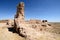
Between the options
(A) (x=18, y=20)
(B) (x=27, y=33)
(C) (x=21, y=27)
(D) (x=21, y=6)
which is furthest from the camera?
(D) (x=21, y=6)

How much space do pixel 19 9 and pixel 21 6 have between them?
1084mm

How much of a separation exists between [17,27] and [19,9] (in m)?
7.35

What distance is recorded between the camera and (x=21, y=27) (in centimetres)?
2394

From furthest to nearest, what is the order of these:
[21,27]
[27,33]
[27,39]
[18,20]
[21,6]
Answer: [21,6], [18,20], [21,27], [27,33], [27,39]

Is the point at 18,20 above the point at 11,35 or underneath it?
above

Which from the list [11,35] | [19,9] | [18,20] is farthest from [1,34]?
[19,9]

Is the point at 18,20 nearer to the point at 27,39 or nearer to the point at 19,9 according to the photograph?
the point at 19,9

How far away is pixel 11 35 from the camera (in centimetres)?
2270

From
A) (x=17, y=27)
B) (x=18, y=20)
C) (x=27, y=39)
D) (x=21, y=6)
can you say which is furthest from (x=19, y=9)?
(x=27, y=39)

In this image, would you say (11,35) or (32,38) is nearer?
(32,38)

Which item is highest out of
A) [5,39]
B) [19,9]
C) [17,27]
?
[19,9]

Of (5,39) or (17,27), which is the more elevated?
(17,27)

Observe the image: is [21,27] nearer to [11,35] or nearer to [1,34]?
[11,35]

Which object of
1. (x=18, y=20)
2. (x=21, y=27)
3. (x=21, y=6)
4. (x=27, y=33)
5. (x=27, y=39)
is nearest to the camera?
(x=27, y=39)
